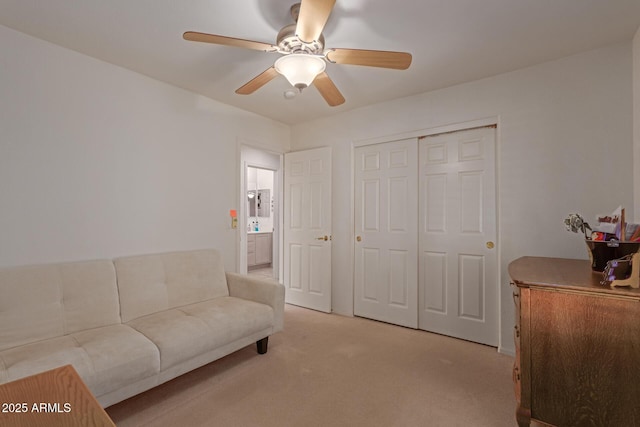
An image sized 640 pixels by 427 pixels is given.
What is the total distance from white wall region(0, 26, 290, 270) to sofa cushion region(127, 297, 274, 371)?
29.4 inches

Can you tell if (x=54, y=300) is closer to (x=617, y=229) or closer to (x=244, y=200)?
(x=244, y=200)

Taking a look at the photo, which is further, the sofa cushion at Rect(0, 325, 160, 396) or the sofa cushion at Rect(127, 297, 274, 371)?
the sofa cushion at Rect(127, 297, 274, 371)

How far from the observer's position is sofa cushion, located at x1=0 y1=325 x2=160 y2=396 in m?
1.59

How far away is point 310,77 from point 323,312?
2840mm

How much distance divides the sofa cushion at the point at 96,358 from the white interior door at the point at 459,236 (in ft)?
8.27

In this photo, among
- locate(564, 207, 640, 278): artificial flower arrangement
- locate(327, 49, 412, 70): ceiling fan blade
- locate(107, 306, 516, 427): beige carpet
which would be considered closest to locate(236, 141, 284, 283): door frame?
locate(107, 306, 516, 427): beige carpet

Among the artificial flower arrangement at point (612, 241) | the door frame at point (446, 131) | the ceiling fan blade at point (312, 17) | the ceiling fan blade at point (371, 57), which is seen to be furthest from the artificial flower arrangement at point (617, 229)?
the ceiling fan blade at point (312, 17)

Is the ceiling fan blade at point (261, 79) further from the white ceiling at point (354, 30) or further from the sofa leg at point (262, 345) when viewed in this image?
the sofa leg at point (262, 345)

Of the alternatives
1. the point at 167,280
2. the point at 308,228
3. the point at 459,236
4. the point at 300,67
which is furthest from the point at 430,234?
the point at 167,280

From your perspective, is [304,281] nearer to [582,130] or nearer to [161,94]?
[161,94]

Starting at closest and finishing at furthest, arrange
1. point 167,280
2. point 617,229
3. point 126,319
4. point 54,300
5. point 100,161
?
point 617,229
point 54,300
point 126,319
point 100,161
point 167,280

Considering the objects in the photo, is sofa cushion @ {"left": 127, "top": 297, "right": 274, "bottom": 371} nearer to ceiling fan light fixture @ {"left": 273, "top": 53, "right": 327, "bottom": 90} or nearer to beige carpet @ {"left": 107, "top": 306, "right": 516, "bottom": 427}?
beige carpet @ {"left": 107, "top": 306, "right": 516, "bottom": 427}

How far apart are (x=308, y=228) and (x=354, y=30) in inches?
96.2

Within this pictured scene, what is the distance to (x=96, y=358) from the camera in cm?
168
